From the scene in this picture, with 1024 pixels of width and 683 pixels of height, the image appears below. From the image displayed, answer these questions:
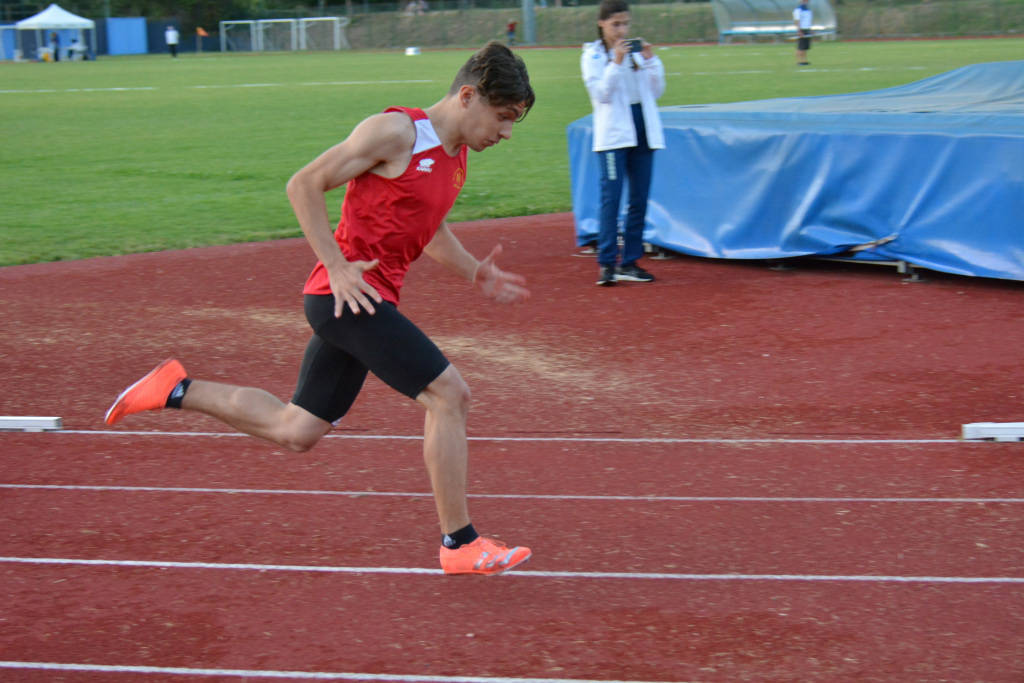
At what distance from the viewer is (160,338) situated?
7879 millimetres

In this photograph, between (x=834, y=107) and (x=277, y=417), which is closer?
(x=277, y=417)

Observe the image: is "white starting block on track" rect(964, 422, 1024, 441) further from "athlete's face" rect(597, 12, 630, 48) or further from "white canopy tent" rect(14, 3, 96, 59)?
"white canopy tent" rect(14, 3, 96, 59)

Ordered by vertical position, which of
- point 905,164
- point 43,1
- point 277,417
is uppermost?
point 43,1

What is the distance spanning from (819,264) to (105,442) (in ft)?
20.5

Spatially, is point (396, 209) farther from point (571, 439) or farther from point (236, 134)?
point (236, 134)

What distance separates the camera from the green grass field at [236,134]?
1300cm

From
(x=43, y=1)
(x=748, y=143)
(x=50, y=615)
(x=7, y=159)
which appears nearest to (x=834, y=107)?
(x=748, y=143)

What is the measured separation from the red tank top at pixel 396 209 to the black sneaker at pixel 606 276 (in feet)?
16.9

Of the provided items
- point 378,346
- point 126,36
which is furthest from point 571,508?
point 126,36

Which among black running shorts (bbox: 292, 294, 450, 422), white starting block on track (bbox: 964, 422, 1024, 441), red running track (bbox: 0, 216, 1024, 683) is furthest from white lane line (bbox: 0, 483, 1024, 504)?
black running shorts (bbox: 292, 294, 450, 422)

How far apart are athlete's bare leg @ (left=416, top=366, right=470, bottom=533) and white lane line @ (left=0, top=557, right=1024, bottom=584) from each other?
14.2 inches

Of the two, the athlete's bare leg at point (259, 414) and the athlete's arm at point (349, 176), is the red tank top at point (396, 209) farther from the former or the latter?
the athlete's bare leg at point (259, 414)

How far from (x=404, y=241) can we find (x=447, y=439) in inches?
27.4

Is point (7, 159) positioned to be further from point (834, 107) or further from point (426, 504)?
point (426, 504)
